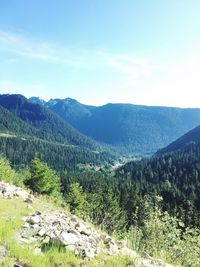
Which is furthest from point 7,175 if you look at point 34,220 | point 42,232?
point 42,232

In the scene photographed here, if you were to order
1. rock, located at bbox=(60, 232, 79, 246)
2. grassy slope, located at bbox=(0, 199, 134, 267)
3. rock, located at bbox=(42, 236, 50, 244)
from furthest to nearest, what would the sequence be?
rock, located at bbox=(42, 236, 50, 244)
rock, located at bbox=(60, 232, 79, 246)
grassy slope, located at bbox=(0, 199, 134, 267)

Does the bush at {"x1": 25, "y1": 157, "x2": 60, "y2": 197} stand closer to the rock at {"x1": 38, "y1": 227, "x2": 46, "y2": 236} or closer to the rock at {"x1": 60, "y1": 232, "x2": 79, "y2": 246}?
the rock at {"x1": 38, "y1": 227, "x2": 46, "y2": 236}

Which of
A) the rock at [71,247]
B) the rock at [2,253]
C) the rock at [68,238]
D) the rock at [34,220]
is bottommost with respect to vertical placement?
the rock at [2,253]

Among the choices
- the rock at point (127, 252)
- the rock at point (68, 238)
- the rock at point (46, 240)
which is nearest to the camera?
the rock at point (127, 252)

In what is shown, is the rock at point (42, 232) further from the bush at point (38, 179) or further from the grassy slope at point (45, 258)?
the bush at point (38, 179)

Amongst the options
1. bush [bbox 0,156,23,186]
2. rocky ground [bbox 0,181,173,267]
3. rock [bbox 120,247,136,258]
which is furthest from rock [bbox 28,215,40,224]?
bush [bbox 0,156,23,186]

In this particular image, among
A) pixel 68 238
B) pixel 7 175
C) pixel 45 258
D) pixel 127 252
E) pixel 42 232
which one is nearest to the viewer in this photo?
pixel 45 258

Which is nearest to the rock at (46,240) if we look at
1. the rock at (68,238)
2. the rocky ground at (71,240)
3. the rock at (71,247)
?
the rocky ground at (71,240)

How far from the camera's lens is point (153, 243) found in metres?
23.7

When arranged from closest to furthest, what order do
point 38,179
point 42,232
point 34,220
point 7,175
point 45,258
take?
point 45,258, point 42,232, point 34,220, point 7,175, point 38,179

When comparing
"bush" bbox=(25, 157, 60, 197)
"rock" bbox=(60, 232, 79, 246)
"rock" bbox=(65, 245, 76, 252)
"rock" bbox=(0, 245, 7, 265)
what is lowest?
→ "bush" bbox=(25, 157, 60, 197)

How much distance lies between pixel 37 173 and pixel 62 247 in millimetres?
65037

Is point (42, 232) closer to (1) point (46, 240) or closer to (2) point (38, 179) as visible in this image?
(1) point (46, 240)

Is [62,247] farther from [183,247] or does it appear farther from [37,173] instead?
[37,173]
